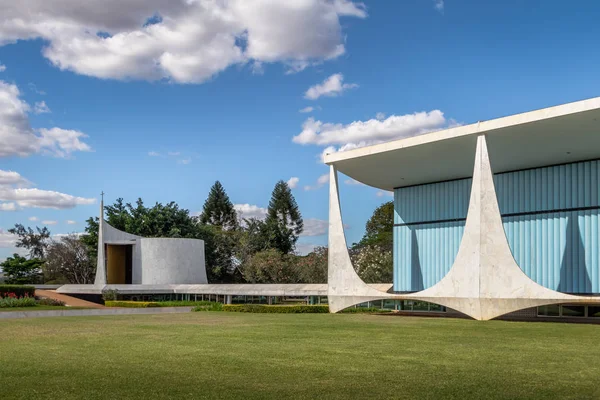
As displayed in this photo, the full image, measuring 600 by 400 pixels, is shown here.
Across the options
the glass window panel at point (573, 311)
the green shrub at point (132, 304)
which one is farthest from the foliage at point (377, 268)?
the glass window panel at point (573, 311)

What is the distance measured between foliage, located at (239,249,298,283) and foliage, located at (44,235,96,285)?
14.2 meters

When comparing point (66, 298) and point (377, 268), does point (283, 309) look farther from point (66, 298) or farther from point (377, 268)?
point (66, 298)

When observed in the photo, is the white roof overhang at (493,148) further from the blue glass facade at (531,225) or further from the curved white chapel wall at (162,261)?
the curved white chapel wall at (162,261)

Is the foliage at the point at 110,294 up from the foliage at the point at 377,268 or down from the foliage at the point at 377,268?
down

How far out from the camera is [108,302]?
37531 millimetres

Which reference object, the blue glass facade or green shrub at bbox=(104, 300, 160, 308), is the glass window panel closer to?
the blue glass facade

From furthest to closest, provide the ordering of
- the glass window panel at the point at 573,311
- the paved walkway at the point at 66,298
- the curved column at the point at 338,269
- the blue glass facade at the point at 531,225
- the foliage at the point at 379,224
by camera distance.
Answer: the foliage at the point at 379,224
the paved walkway at the point at 66,298
the curved column at the point at 338,269
the glass window panel at the point at 573,311
the blue glass facade at the point at 531,225

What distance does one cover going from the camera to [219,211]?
2965 inches

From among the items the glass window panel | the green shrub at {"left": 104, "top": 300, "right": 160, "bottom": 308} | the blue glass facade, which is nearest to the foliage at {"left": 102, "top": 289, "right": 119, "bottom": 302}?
the green shrub at {"left": 104, "top": 300, "right": 160, "bottom": 308}

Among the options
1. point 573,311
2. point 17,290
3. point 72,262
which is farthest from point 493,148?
point 72,262

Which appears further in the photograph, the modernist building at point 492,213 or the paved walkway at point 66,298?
the paved walkway at point 66,298

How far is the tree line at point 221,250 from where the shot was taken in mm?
50406

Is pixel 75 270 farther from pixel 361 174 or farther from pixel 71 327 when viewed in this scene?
pixel 71 327

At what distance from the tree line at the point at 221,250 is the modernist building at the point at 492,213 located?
12872 millimetres
